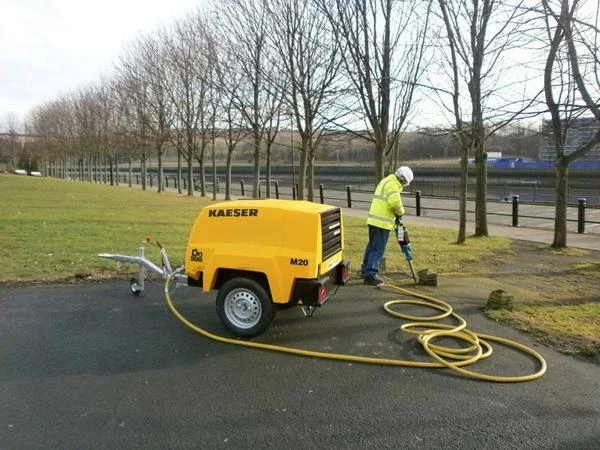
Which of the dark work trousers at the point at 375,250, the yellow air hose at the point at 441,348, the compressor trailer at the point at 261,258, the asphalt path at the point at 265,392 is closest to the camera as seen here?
the asphalt path at the point at 265,392

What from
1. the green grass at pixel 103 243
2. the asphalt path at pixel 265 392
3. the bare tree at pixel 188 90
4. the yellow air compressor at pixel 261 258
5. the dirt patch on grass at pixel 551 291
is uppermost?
the bare tree at pixel 188 90

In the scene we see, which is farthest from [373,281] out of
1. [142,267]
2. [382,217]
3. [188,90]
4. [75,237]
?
[188,90]

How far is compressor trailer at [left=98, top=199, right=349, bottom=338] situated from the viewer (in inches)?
172

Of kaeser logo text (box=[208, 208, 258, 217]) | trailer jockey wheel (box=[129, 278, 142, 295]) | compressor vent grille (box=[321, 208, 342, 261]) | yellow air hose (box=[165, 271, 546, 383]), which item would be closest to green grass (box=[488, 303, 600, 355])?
yellow air hose (box=[165, 271, 546, 383])

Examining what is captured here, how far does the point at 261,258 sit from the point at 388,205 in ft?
9.00

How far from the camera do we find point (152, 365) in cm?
400

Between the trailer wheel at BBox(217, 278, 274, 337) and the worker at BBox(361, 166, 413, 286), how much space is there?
8.13 ft

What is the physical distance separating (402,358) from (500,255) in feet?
20.3

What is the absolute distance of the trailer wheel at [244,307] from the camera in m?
4.55

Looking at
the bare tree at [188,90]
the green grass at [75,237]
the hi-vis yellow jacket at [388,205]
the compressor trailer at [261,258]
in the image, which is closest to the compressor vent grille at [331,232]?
the compressor trailer at [261,258]

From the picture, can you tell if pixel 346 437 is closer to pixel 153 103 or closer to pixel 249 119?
pixel 249 119

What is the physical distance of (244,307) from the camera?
470 cm

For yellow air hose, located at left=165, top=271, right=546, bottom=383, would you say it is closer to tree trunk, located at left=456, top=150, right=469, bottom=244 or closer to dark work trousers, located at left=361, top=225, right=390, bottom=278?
dark work trousers, located at left=361, top=225, right=390, bottom=278

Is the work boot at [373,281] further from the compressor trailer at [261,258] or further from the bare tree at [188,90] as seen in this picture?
the bare tree at [188,90]
